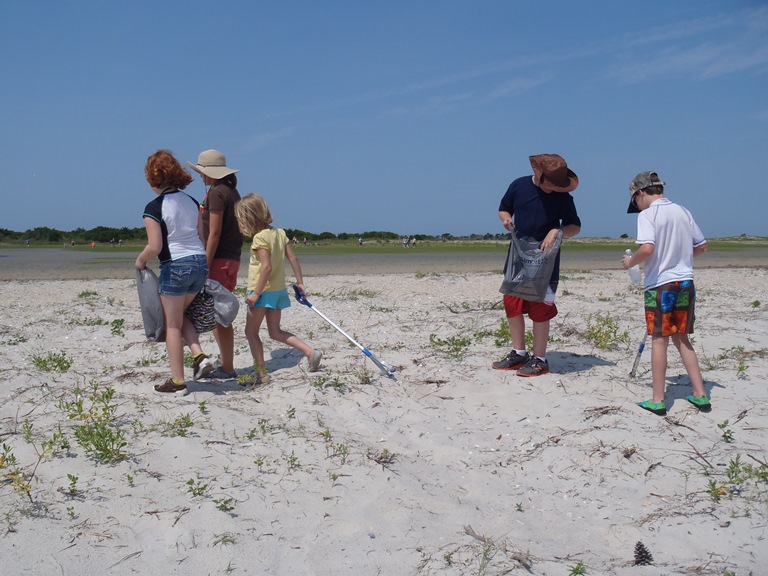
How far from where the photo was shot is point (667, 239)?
4.87 m

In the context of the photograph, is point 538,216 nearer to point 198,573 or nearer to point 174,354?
point 174,354

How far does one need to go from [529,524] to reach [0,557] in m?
2.61

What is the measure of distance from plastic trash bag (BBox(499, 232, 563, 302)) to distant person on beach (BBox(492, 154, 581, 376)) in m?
0.05

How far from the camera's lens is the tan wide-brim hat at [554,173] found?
547 cm

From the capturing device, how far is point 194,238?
206 inches

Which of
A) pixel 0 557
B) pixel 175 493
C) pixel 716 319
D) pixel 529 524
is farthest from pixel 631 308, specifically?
pixel 0 557

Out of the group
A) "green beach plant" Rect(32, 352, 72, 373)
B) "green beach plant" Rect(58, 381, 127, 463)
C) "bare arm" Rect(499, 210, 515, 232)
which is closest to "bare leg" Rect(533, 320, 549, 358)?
"bare arm" Rect(499, 210, 515, 232)

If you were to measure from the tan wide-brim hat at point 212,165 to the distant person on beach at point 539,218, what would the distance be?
2.43 meters

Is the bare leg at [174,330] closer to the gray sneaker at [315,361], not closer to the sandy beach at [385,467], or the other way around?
the sandy beach at [385,467]

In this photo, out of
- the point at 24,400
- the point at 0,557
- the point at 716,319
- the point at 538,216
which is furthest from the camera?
the point at 716,319

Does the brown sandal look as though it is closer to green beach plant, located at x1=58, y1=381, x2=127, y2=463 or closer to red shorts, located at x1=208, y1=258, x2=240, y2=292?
green beach plant, located at x1=58, y1=381, x2=127, y2=463

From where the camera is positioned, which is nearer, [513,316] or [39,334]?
[513,316]

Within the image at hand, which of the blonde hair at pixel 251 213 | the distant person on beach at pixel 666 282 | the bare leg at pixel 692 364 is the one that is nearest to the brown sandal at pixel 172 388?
the blonde hair at pixel 251 213

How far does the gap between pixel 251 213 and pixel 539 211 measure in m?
2.40
